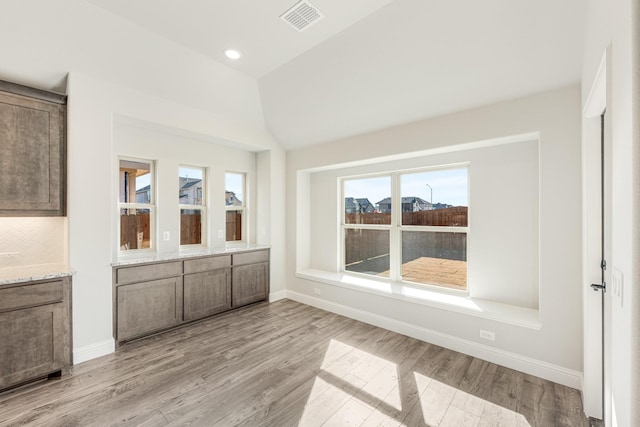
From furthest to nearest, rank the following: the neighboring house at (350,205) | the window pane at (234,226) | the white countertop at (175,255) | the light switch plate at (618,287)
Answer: the window pane at (234,226) → the neighboring house at (350,205) → the white countertop at (175,255) → the light switch plate at (618,287)

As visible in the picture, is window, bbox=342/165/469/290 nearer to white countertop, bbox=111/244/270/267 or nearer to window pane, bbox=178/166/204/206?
white countertop, bbox=111/244/270/267

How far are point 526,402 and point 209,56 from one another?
437 centimetres

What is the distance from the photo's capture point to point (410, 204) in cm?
393

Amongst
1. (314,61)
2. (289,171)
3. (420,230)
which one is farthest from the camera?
(289,171)

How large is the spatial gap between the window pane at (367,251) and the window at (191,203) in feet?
7.73

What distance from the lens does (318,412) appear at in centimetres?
207

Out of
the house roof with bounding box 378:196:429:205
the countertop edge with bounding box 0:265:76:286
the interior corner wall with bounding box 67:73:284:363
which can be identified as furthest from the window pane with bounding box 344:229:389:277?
the countertop edge with bounding box 0:265:76:286

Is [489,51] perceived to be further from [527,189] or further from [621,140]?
[621,140]

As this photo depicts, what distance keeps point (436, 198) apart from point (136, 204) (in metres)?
3.91

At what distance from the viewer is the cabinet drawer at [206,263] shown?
3646 mm

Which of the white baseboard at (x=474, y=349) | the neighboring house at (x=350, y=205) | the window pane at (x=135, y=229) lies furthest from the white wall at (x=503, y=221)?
the window pane at (x=135, y=229)

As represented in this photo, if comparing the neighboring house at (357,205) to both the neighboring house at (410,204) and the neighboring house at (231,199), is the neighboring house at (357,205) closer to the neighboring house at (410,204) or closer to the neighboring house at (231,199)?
the neighboring house at (410,204)

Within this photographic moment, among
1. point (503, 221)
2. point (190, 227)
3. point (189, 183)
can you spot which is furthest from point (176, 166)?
point (503, 221)

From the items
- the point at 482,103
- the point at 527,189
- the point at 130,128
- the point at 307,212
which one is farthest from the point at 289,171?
the point at 527,189
